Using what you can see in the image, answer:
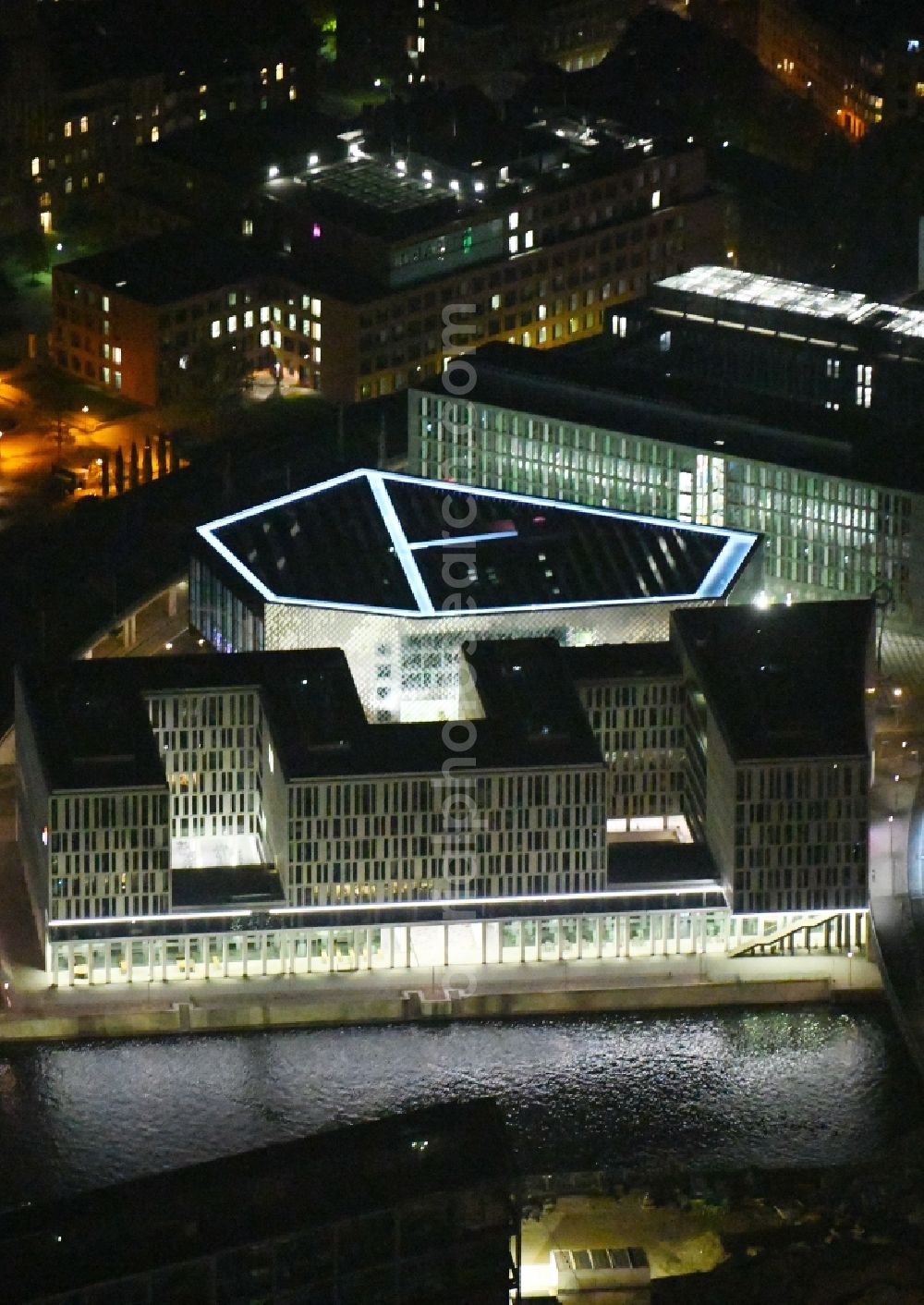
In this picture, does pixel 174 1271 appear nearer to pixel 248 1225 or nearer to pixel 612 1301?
pixel 248 1225

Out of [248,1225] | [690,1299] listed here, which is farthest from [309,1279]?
[690,1299]

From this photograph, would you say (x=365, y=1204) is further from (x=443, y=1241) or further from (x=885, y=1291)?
(x=885, y=1291)

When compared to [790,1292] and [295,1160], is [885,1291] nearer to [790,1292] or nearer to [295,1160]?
[790,1292]

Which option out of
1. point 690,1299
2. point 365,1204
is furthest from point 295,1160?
point 690,1299

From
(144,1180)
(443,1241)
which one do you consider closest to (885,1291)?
(443,1241)
